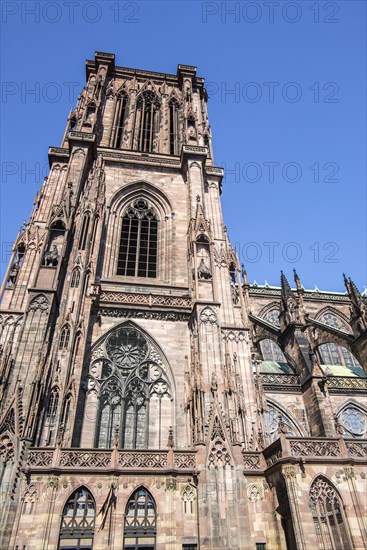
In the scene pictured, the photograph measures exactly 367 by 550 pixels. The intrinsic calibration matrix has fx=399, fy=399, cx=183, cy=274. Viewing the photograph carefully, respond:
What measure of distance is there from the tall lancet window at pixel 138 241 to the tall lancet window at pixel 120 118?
590 centimetres

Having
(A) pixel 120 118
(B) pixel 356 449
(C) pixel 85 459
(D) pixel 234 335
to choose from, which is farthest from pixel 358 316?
(A) pixel 120 118

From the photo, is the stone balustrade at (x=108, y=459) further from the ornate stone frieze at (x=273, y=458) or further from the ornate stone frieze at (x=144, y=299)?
the ornate stone frieze at (x=144, y=299)

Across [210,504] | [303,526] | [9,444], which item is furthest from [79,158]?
[303,526]

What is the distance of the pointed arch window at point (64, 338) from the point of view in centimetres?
1426

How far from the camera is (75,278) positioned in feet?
52.8

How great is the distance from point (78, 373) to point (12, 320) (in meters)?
3.26

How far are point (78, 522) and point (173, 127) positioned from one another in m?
24.1

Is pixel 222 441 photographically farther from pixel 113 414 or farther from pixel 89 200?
pixel 89 200

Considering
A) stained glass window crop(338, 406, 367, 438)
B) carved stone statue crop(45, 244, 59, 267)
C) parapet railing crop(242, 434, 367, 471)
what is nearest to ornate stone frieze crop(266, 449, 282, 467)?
parapet railing crop(242, 434, 367, 471)

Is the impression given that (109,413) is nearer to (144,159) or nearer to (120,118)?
(144,159)

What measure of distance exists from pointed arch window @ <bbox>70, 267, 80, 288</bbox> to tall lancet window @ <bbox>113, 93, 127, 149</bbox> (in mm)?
11865

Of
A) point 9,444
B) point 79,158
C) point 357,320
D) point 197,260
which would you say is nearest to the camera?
point 9,444

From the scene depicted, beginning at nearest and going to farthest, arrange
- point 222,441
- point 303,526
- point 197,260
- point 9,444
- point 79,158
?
1. point 303,526
2. point 9,444
3. point 222,441
4. point 197,260
5. point 79,158

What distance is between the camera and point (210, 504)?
11719 mm
